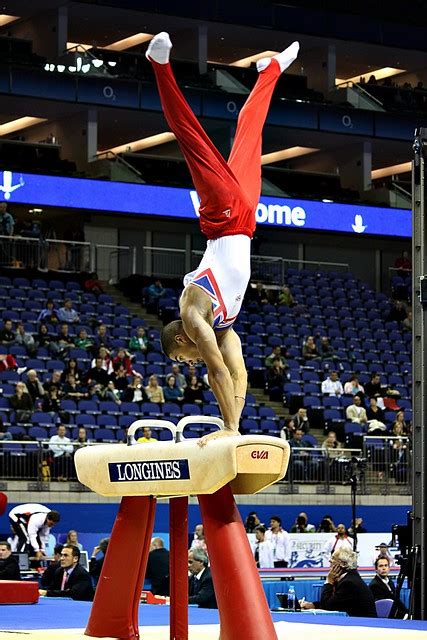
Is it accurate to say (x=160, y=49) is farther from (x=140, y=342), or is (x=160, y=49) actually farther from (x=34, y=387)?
(x=140, y=342)

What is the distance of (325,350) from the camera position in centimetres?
2302

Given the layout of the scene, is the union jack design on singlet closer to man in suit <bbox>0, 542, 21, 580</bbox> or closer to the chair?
the chair

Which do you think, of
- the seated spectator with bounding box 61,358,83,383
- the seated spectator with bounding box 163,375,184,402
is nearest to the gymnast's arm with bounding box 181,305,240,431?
the seated spectator with bounding box 61,358,83,383

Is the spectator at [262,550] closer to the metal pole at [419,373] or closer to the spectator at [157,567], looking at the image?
the spectator at [157,567]

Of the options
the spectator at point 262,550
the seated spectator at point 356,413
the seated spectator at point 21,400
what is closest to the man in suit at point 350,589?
the spectator at point 262,550

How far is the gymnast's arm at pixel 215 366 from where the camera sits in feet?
20.3

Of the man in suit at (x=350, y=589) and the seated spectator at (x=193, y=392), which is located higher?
the seated spectator at (x=193, y=392)

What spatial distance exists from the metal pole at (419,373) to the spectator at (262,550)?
5106mm

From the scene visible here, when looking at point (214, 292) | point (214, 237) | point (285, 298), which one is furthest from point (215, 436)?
point (285, 298)

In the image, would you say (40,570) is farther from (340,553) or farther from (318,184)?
(318,184)

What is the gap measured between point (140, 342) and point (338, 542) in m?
7.11

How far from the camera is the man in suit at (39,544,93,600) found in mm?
10180

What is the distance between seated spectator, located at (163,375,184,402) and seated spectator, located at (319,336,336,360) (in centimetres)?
414

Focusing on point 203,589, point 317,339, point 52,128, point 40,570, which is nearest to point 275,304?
point 317,339
